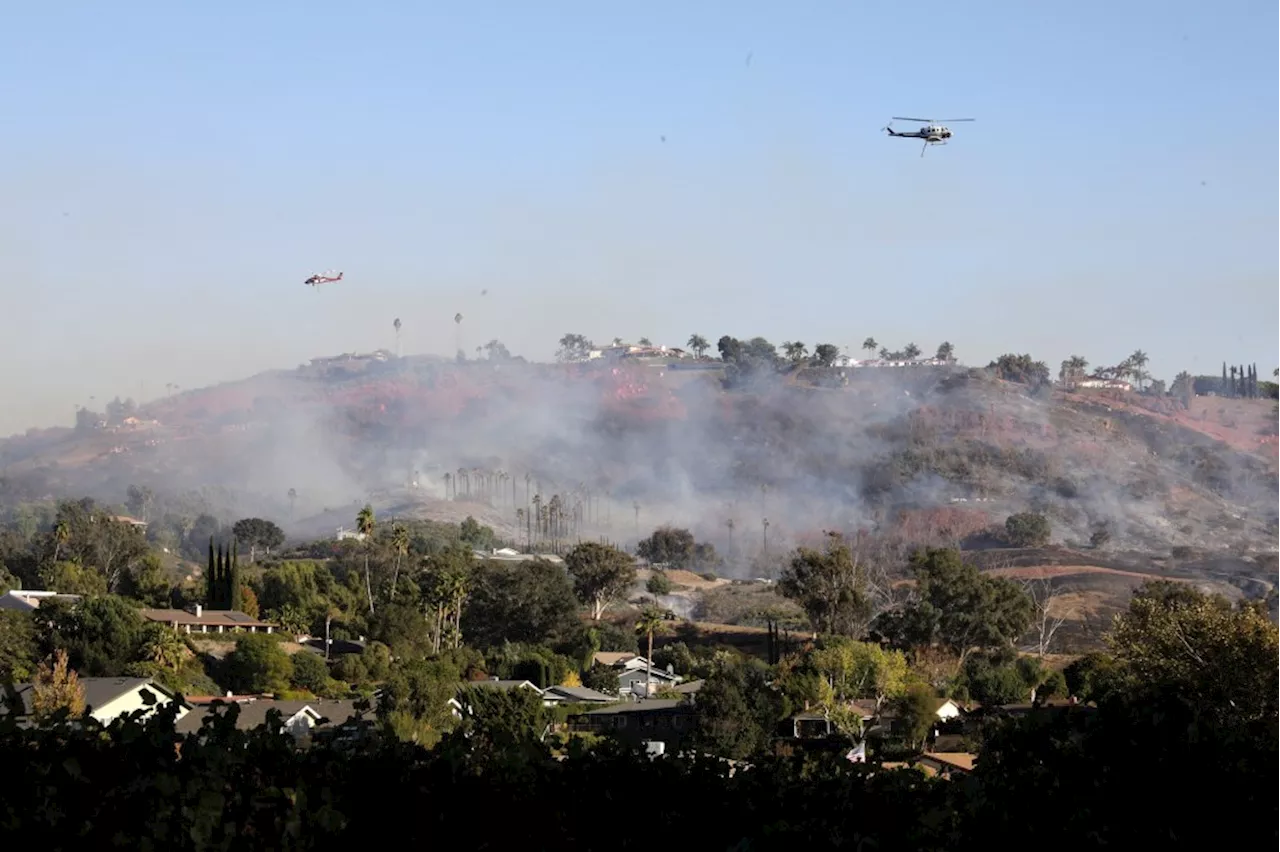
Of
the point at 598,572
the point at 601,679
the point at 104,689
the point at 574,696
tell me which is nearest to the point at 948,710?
the point at 574,696

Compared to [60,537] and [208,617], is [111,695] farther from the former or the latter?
[60,537]

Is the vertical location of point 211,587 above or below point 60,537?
below

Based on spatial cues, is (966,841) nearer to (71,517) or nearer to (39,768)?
(39,768)

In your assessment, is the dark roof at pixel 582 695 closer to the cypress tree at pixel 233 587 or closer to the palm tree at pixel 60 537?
the cypress tree at pixel 233 587

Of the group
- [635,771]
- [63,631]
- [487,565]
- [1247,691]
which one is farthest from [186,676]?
[635,771]

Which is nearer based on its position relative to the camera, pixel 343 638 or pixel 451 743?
pixel 451 743

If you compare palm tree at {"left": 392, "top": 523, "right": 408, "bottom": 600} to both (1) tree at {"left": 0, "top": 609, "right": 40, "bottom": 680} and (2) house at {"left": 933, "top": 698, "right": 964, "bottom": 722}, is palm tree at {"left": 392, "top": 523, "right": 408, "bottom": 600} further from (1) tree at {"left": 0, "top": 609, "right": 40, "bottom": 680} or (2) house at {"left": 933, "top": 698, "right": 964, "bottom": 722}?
(2) house at {"left": 933, "top": 698, "right": 964, "bottom": 722}
